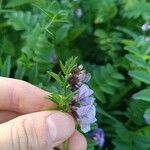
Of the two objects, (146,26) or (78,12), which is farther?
(78,12)

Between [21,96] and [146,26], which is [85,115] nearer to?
[21,96]

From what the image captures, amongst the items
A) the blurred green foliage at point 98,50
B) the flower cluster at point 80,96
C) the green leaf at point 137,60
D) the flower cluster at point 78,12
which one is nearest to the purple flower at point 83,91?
the flower cluster at point 80,96

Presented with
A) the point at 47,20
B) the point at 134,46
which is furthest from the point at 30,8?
the point at 134,46

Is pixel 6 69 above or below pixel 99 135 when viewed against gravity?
above

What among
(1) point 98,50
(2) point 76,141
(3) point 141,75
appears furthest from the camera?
(1) point 98,50

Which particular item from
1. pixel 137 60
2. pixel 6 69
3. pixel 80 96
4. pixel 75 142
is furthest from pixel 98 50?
pixel 80 96

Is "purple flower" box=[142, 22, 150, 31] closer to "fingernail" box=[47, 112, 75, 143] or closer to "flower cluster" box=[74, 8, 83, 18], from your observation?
"flower cluster" box=[74, 8, 83, 18]

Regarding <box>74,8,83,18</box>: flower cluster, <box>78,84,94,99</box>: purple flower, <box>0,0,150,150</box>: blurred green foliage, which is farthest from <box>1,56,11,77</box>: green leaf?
<box>74,8,83,18</box>: flower cluster
